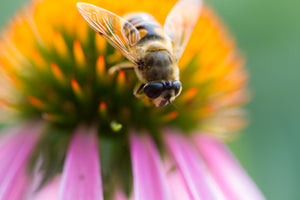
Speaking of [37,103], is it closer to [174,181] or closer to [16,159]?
[16,159]

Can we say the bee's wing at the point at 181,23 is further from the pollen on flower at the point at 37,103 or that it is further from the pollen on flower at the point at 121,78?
the pollen on flower at the point at 37,103

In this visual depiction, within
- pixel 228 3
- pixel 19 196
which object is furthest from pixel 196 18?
pixel 228 3

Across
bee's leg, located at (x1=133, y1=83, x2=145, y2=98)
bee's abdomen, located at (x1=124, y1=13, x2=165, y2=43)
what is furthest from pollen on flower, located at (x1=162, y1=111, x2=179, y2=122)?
bee's abdomen, located at (x1=124, y1=13, x2=165, y2=43)

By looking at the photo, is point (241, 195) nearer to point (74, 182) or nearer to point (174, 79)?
point (174, 79)

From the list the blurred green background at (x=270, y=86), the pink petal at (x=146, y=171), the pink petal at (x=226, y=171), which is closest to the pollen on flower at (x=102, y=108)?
the pink petal at (x=146, y=171)

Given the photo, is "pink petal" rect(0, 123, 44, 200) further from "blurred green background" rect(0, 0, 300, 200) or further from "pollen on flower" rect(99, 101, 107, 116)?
"blurred green background" rect(0, 0, 300, 200)

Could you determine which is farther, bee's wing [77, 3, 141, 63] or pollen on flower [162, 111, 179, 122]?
pollen on flower [162, 111, 179, 122]

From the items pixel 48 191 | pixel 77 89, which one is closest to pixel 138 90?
pixel 77 89
